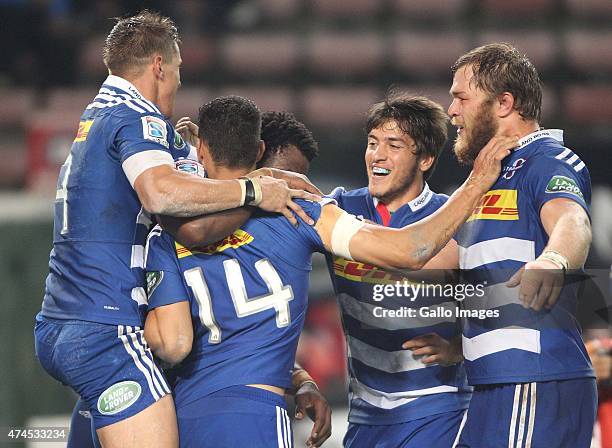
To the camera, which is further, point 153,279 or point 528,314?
point 153,279

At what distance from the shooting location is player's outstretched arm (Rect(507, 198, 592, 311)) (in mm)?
3066

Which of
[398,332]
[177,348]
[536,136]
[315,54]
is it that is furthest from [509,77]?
[315,54]

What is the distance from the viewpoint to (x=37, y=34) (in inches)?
423

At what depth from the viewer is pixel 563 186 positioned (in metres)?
3.37

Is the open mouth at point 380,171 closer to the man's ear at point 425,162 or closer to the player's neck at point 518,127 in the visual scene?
the man's ear at point 425,162

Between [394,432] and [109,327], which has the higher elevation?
[109,327]

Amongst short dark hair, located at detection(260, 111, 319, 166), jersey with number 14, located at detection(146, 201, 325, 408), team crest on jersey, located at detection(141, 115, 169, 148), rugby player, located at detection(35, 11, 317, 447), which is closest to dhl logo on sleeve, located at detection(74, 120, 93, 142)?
rugby player, located at detection(35, 11, 317, 447)

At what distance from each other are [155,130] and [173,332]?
2.75 feet

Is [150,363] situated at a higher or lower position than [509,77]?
lower

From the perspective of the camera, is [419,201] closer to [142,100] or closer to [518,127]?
[518,127]

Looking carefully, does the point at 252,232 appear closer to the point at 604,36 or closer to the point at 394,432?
the point at 394,432

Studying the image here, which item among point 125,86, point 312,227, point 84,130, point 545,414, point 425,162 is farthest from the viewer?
point 425,162

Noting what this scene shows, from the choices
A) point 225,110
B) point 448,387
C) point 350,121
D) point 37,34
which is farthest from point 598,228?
point 37,34

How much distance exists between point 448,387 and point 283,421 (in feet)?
3.00
